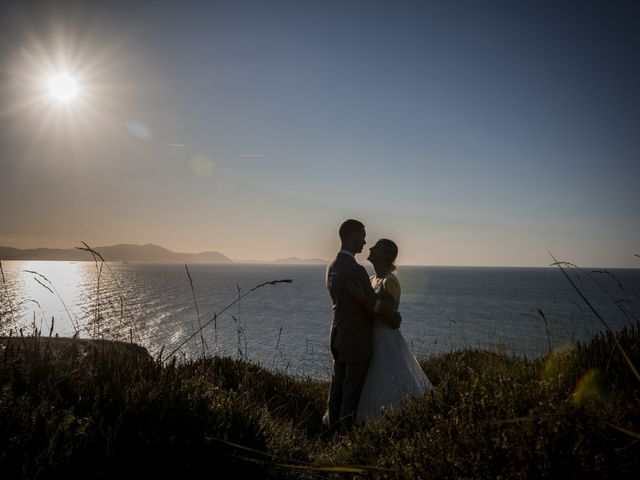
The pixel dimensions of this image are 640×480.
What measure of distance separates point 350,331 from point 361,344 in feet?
0.91

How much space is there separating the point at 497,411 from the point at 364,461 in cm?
115

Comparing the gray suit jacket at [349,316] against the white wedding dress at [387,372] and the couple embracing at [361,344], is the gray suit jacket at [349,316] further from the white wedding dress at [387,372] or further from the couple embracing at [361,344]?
the white wedding dress at [387,372]

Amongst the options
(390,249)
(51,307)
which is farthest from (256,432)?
(51,307)

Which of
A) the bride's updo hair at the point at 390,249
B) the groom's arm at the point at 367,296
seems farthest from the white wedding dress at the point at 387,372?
the bride's updo hair at the point at 390,249

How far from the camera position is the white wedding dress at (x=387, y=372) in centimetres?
586

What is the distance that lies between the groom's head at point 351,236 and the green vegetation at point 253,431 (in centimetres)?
290

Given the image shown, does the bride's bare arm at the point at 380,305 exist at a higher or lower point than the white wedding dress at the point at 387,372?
higher

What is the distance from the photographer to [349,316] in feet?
19.9

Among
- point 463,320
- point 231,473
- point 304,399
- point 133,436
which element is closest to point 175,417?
point 133,436

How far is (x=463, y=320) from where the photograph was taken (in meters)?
57.3

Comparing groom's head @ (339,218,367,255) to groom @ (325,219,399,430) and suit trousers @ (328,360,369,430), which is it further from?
suit trousers @ (328,360,369,430)

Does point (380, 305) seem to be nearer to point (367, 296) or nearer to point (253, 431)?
point (367, 296)

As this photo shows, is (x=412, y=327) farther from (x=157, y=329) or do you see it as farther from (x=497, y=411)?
(x=497, y=411)

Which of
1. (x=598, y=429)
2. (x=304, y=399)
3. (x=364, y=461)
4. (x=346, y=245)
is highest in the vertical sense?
(x=346, y=245)
